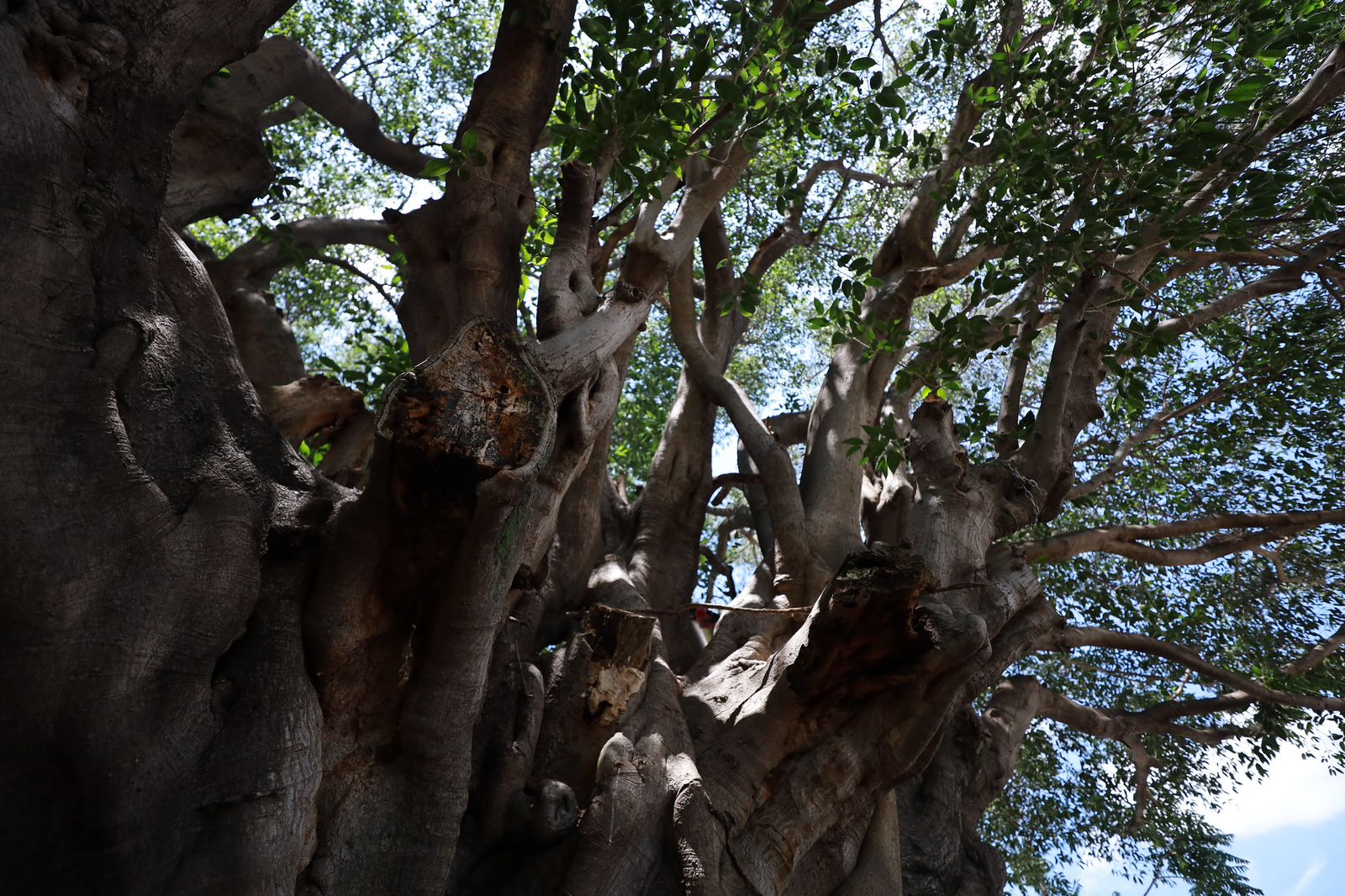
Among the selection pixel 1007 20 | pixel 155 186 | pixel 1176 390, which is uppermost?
pixel 1007 20

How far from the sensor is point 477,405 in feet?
10.1

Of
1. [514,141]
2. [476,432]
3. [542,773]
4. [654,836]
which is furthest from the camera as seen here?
[514,141]

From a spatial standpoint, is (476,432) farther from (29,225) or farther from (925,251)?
(925,251)

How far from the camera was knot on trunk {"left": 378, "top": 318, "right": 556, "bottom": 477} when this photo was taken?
9.70 ft

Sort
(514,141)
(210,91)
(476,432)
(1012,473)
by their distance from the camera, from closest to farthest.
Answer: (476,432) < (514,141) < (210,91) < (1012,473)

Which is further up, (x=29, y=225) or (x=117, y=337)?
(x=29, y=225)

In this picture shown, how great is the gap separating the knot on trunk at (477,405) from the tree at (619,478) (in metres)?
0.01

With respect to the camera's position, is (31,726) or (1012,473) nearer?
(31,726)

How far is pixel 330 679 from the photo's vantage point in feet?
10.5

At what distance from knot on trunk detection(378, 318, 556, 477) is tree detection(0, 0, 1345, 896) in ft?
0.04

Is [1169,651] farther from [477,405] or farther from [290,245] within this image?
[290,245]

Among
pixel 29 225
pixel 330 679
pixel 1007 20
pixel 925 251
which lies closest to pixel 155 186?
pixel 29 225

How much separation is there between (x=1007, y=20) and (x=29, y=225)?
6.68 metres

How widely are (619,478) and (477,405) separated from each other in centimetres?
570
